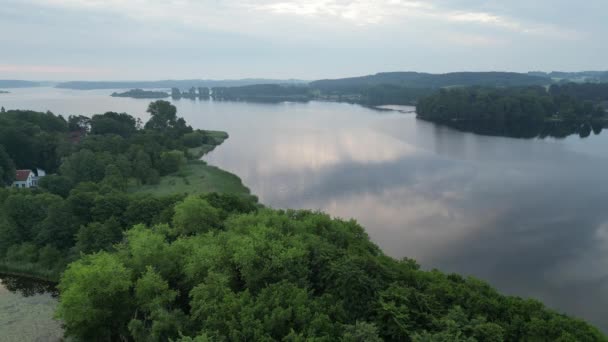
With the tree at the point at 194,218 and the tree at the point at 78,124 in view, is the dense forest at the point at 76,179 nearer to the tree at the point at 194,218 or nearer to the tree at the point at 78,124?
the tree at the point at 78,124

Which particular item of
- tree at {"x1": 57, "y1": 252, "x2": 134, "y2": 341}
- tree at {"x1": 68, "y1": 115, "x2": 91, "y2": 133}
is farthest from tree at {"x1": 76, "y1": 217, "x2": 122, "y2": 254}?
tree at {"x1": 68, "y1": 115, "x2": 91, "y2": 133}

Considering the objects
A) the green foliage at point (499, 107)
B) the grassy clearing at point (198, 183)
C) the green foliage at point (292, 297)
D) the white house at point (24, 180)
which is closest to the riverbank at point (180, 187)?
the grassy clearing at point (198, 183)

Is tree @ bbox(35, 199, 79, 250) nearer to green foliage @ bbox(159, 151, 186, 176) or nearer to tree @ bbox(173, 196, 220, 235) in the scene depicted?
tree @ bbox(173, 196, 220, 235)

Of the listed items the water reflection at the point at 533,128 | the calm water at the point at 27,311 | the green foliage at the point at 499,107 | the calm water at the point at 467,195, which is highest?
the green foliage at the point at 499,107

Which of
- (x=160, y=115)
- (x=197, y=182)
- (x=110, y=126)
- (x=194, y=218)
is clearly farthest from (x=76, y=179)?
(x=160, y=115)

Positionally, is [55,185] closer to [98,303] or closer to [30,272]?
[30,272]

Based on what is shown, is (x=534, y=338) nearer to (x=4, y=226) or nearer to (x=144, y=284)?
(x=144, y=284)
